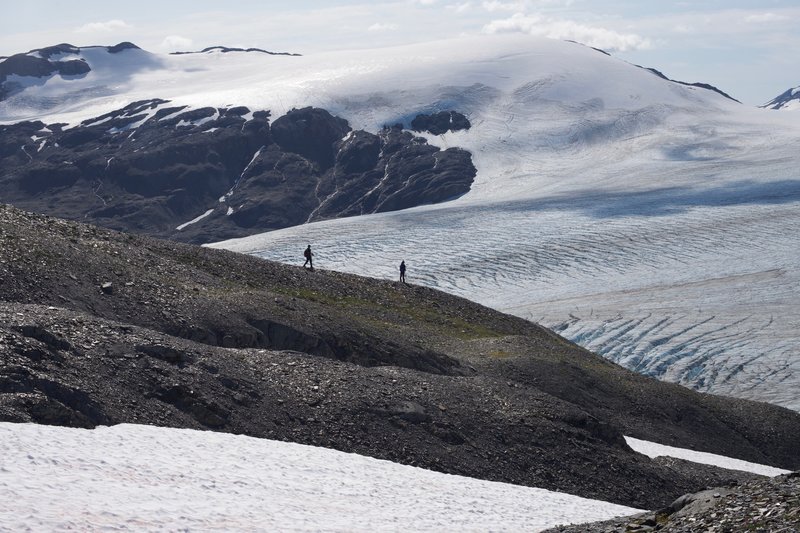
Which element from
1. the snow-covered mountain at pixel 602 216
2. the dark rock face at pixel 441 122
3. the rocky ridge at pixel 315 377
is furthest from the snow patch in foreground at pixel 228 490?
the dark rock face at pixel 441 122

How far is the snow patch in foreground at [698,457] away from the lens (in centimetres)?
4369

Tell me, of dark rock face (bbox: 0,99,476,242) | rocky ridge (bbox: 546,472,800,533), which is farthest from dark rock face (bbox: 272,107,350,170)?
rocky ridge (bbox: 546,472,800,533)

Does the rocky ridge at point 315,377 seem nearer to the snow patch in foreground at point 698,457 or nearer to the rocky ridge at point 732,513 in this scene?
the snow patch in foreground at point 698,457

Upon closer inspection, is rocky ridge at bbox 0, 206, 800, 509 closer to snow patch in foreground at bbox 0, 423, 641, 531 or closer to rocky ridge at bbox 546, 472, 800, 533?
snow patch in foreground at bbox 0, 423, 641, 531

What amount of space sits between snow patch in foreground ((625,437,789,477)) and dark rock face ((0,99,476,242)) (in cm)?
12170

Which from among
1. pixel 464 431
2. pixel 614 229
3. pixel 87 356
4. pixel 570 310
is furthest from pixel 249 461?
pixel 614 229

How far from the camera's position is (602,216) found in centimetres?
10825

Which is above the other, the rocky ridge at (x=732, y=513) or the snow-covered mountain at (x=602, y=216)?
the rocky ridge at (x=732, y=513)

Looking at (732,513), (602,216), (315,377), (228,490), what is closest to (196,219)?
(602,216)

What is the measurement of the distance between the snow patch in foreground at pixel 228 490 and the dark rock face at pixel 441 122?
464ft

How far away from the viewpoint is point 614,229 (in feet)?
336

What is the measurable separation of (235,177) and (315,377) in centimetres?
16057

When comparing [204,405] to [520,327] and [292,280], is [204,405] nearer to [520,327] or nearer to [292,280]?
[292,280]

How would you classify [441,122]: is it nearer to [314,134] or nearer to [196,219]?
[314,134]
